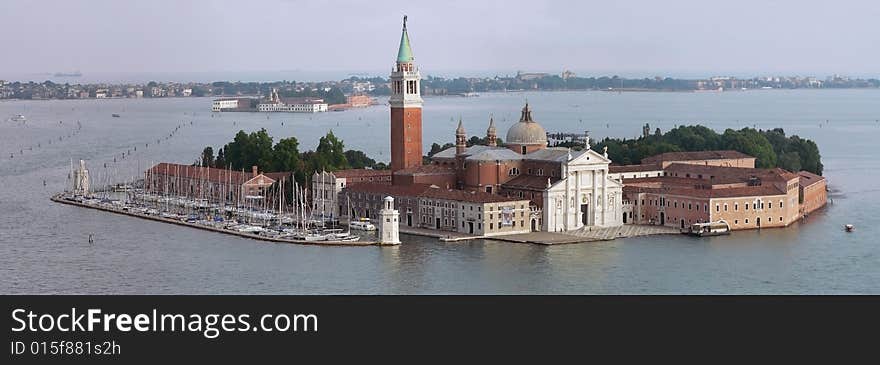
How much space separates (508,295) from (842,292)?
414 centimetres

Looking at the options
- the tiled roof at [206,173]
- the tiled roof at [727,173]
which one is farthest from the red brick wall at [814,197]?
the tiled roof at [206,173]

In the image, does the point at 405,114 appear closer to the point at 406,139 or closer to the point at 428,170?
the point at 406,139

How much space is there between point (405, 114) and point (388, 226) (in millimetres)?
4970

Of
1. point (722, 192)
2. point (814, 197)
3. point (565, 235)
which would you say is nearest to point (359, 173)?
point (565, 235)

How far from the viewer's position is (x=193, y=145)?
51.3m

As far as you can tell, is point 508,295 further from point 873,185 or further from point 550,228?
point 873,185

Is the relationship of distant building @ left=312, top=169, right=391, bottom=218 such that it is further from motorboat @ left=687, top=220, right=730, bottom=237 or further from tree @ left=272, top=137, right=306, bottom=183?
Result: motorboat @ left=687, top=220, right=730, bottom=237

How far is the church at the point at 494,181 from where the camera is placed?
24.5m

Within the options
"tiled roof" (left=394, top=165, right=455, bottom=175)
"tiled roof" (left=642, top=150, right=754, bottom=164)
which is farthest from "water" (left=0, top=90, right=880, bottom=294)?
"tiled roof" (left=394, top=165, right=455, bottom=175)

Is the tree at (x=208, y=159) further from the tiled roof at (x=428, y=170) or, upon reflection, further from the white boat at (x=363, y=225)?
the white boat at (x=363, y=225)

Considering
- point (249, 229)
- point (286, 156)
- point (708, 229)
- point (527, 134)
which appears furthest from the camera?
point (286, 156)

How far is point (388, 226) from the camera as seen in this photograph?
2312 centimetres

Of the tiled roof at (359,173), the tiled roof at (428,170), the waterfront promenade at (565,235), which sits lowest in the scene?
the waterfront promenade at (565,235)
